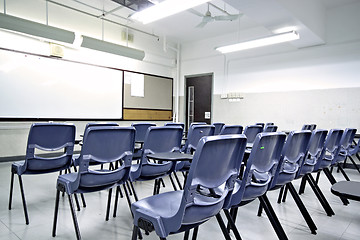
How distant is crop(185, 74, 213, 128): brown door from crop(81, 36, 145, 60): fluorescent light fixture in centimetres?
231

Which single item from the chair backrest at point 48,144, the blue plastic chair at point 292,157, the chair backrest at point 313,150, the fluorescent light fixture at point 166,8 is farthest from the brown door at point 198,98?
the chair backrest at point 48,144

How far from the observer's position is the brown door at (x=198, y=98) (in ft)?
25.4

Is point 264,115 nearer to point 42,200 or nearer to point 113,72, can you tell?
point 113,72

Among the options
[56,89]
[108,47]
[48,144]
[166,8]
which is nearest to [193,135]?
[48,144]

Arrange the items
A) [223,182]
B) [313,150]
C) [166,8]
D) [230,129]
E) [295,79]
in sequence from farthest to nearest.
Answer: [295,79] < [166,8] < [230,129] < [313,150] < [223,182]

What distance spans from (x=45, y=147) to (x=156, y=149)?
1.07 metres

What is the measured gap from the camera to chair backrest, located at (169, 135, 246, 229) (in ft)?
3.57

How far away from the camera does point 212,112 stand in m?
7.58

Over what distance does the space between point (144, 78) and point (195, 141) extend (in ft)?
15.8

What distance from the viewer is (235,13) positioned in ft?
19.1

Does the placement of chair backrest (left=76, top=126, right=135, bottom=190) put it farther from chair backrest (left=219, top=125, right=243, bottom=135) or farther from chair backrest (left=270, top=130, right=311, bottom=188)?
chair backrest (left=219, top=125, right=243, bottom=135)

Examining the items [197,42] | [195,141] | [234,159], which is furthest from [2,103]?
[197,42]

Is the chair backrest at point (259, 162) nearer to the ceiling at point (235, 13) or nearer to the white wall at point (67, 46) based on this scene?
the ceiling at point (235, 13)

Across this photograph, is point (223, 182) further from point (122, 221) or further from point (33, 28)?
point (33, 28)
